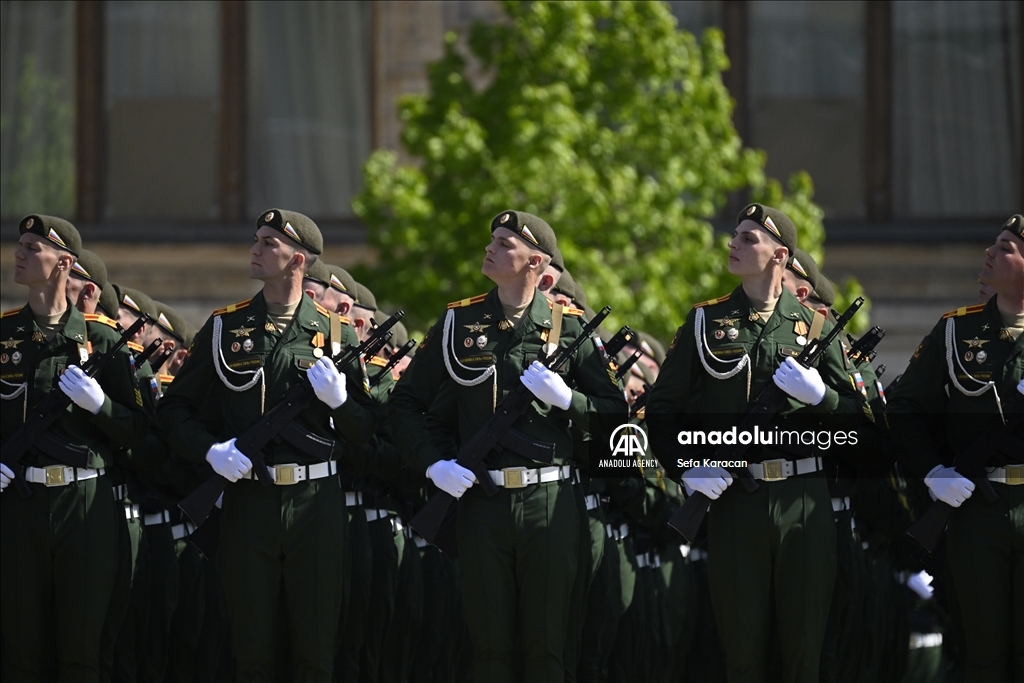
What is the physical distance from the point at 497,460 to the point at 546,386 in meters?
0.37

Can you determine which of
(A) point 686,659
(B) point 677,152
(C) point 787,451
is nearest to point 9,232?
(B) point 677,152

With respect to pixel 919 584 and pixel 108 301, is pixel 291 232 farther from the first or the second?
pixel 919 584

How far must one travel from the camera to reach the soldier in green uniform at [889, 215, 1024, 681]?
6.77 meters

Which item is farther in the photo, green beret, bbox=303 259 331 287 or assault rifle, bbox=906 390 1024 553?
green beret, bbox=303 259 331 287

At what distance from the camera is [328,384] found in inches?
273

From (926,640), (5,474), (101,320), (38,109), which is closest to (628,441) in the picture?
(101,320)

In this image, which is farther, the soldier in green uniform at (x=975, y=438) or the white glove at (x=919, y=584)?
the white glove at (x=919, y=584)

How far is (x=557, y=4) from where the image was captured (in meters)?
11.3

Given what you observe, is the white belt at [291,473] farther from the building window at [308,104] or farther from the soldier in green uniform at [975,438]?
the building window at [308,104]

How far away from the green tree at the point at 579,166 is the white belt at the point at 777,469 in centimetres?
423

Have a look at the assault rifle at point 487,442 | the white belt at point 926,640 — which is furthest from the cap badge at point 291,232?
the white belt at point 926,640

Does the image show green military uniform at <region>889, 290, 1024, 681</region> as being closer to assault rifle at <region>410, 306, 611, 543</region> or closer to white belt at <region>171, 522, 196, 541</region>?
assault rifle at <region>410, 306, 611, 543</region>

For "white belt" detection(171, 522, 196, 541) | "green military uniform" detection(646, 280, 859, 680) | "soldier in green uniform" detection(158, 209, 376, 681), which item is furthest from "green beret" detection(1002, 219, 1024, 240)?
"white belt" detection(171, 522, 196, 541)

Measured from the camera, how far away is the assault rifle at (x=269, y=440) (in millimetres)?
6922
